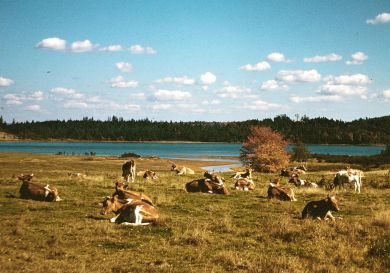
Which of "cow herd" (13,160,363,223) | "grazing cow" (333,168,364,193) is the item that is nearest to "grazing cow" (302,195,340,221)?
"cow herd" (13,160,363,223)

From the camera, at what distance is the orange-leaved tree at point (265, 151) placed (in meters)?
53.1

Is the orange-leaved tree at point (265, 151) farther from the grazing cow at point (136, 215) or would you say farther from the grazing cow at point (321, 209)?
the grazing cow at point (136, 215)

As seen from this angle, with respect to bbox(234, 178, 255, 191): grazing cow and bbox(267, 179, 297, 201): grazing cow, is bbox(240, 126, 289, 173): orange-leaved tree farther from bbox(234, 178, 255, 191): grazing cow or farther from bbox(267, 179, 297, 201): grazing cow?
bbox(267, 179, 297, 201): grazing cow

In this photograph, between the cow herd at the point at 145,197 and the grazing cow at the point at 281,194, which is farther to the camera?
the grazing cow at the point at 281,194

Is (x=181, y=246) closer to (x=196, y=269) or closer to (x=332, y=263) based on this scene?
(x=196, y=269)

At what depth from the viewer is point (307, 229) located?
1311cm

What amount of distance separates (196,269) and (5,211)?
10.0m

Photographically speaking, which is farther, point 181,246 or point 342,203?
point 342,203

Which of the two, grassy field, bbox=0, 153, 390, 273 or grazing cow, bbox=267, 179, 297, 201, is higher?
grazing cow, bbox=267, 179, 297, 201

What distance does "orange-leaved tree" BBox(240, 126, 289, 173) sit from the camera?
53.1 meters

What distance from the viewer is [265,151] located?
53594 mm

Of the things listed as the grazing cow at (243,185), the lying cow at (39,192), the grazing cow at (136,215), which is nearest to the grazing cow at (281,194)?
the grazing cow at (243,185)

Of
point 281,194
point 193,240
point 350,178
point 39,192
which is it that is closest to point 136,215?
point 193,240

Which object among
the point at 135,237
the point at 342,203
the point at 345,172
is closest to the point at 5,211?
the point at 135,237
